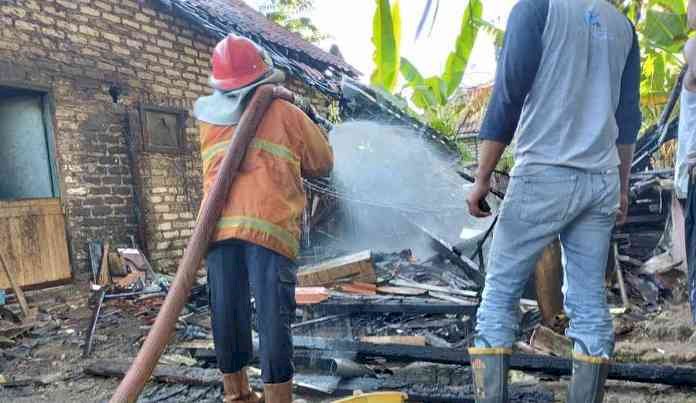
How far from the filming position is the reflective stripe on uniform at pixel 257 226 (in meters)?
2.22

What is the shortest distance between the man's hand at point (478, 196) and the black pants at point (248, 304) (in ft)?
2.92

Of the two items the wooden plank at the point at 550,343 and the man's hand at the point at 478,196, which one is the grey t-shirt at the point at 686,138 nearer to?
the man's hand at the point at 478,196

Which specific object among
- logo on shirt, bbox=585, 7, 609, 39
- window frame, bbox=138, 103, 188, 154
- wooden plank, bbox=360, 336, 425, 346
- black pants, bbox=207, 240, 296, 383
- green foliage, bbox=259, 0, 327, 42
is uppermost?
green foliage, bbox=259, 0, 327, 42

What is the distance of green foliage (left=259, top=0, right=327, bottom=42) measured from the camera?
19.0m

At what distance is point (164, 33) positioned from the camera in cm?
753

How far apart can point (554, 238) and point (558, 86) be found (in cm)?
60

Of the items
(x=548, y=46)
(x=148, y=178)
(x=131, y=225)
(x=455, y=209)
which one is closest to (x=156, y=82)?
(x=148, y=178)

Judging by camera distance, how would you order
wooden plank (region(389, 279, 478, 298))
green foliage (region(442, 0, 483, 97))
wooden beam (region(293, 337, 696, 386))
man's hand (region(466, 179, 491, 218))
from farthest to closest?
green foliage (region(442, 0, 483, 97))
wooden plank (region(389, 279, 478, 298))
wooden beam (region(293, 337, 696, 386))
man's hand (region(466, 179, 491, 218))

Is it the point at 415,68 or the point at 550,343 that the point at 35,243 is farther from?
the point at 415,68

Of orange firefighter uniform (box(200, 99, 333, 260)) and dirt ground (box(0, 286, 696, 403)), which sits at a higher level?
orange firefighter uniform (box(200, 99, 333, 260))

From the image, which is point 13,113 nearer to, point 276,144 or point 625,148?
point 276,144

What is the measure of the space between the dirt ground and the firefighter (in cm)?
74

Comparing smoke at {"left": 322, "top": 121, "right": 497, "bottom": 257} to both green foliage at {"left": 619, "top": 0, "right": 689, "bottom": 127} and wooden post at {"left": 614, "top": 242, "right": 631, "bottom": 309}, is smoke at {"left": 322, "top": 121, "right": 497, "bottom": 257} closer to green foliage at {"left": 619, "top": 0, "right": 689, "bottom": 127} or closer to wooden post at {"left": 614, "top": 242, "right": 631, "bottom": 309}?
wooden post at {"left": 614, "top": 242, "right": 631, "bottom": 309}

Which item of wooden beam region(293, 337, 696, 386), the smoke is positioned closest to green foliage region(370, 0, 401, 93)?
wooden beam region(293, 337, 696, 386)
